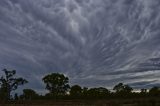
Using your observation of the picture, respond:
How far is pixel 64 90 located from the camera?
9575cm

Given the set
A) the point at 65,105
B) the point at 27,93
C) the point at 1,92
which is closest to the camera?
the point at 65,105

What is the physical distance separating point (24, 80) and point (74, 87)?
18114 mm

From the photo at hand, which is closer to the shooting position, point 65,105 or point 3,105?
point 65,105

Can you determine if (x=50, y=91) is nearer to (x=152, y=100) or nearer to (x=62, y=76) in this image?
(x=62, y=76)

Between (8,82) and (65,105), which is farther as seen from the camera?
(8,82)

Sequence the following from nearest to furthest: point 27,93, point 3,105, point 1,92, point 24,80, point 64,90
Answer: point 3,105, point 1,92, point 24,80, point 64,90, point 27,93

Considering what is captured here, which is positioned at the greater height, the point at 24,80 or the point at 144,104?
the point at 24,80

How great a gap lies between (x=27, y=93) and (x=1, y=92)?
23831mm

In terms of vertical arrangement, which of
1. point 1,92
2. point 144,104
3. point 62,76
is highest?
point 62,76

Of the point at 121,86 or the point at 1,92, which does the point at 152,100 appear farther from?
the point at 121,86

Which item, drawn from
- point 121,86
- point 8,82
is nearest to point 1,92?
point 8,82

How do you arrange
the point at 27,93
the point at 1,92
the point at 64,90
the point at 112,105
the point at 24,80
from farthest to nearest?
the point at 27,93
the point at 64,90
the point at 24,80
the point at 1,92
the point at 112,105

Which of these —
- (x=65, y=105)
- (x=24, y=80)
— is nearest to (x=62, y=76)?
(x=24, y=80)

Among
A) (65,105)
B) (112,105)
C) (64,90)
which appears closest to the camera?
(112,105)
